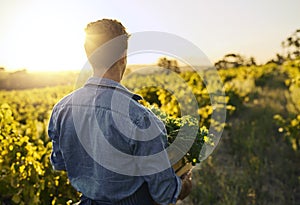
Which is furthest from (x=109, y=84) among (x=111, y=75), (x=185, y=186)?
(x=185, y=186)

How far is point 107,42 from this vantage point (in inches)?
67.2

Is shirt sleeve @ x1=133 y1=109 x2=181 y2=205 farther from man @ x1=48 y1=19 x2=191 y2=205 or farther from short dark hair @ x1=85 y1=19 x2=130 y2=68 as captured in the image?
short dark hair @ x1=85 y1=19 x2=130 y2=68

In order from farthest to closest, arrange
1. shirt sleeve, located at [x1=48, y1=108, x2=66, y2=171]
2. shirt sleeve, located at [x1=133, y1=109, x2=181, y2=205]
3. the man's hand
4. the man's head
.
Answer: shirt sleeve, located at [x1=48, y1=108, x2=66, y2=171] < the man's hand < the man's head < shirt sleeve, located at [x1=133, y1=109, x2=181, y2=205]

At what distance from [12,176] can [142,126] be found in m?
2.05

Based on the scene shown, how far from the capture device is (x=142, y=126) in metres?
1.58

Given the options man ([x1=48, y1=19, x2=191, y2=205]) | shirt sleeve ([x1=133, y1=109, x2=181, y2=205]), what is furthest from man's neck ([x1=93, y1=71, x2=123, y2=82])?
shirt sleeve ([x1=133, y1=109, x2=181, y2=205])

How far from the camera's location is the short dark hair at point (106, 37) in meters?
1.71

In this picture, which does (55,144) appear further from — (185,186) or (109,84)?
(185,186)

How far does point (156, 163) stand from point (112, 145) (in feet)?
0.66

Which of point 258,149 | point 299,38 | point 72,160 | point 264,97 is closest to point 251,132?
point 258,149

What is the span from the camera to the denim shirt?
5.24 ft

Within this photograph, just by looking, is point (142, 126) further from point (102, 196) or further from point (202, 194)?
point (202, 194)

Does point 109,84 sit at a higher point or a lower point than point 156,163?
higher

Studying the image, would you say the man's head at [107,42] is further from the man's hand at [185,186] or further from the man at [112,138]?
the man's hand at [185,186]
